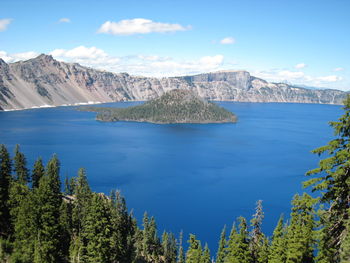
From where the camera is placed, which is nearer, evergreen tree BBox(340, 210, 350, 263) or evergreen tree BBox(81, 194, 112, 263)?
evergreen tree BBox(340, 210, 350, 263)

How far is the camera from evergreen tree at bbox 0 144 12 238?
46.8 metres

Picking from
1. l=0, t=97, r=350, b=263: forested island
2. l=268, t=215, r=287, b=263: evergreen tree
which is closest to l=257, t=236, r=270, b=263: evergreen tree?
l=0, t=97, r=350, b=263: forested island

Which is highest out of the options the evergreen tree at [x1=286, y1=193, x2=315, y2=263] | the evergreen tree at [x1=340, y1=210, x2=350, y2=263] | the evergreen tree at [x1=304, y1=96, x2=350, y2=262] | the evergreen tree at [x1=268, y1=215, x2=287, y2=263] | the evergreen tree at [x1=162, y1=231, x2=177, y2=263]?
the evergreen tree at [x1=304, y1=96, x2=350, y2=262]

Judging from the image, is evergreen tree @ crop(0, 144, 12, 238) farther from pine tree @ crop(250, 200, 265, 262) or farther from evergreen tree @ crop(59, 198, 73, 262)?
pine tree @ crop(250, 200, 265, 262)

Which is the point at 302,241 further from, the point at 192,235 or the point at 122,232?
the point at 122,232

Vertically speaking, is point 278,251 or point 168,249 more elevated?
point 278,251

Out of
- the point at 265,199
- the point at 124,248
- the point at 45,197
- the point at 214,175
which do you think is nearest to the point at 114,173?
the point at 214,175

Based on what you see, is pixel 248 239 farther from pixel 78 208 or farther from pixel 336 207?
pixel 78 208

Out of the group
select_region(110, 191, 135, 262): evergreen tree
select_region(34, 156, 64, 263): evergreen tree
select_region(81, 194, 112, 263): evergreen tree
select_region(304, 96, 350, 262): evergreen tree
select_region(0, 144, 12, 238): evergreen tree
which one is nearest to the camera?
select_region(304, 96, 350, 262): evergreen tree

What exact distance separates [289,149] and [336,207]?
7298 inches

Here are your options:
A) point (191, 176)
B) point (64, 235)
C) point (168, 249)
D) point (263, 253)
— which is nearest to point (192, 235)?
point (263, 253)

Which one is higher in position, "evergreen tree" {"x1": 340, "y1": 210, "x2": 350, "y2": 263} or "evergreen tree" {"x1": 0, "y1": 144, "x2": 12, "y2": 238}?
"evergreen tree" {"x1": 340, "y1": 210, "x2": 350, "y2": 263}

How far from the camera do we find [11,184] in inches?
2004

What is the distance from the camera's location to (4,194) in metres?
50.0
